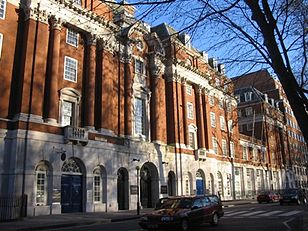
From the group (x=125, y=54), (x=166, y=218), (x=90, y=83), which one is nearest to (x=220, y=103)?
(x=125, y=54)

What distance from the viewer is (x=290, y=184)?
255 feet

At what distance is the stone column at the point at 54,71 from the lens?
25109 millimetres

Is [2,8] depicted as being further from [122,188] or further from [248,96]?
[248,96]

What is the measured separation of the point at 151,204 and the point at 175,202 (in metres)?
19.2

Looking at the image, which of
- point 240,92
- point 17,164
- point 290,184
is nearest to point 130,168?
point 17,164

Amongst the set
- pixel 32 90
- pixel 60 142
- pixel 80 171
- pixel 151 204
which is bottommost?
pixel 151 204

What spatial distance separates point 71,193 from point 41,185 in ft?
8.90

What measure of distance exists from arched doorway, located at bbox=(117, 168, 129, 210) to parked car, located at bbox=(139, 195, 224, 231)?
14102 millimetres

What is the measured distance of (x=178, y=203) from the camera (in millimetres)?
15773

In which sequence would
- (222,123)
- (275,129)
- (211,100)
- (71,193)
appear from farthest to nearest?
(275,129)
(222,123)
(211,100)
(71,193)

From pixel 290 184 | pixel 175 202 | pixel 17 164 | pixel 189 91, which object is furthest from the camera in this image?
pixel 290 184

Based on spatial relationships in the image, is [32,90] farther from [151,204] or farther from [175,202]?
[151,204]

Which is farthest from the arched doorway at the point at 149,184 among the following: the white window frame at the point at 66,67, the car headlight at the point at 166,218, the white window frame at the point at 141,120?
the car headlight at the point at 166,218

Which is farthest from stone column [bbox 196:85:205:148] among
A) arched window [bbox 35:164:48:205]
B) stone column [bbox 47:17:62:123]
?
arched window [bbox 35:164:48:205]
